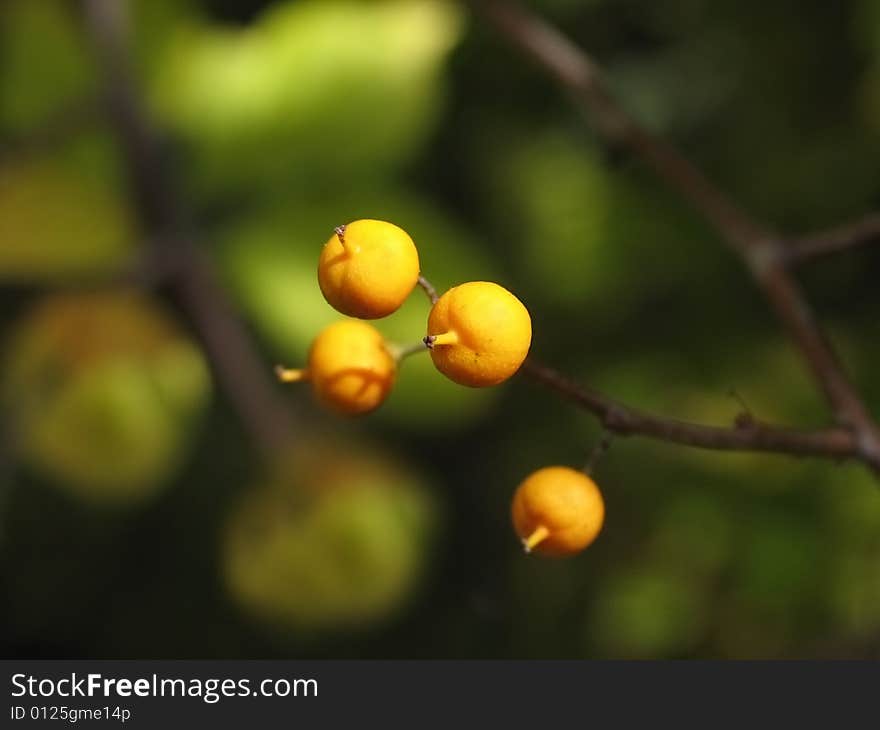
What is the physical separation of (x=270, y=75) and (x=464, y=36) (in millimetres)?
191

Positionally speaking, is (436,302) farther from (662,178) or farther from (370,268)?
(662,178)

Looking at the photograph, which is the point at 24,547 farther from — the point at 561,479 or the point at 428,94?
the point at 561,479

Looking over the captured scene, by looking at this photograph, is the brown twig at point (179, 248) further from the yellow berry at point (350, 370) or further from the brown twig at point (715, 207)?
the yellow berry at point (350, 370)

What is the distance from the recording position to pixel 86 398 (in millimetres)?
988

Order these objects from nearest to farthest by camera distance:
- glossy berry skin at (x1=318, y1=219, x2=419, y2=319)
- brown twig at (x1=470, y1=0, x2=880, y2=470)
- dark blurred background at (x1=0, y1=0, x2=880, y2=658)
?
1. glossy berry skin at (x1=318, y1=219, x2=419, y2=319)
2. brown twig at (x1=470, y1=0, x2=880, y2=470)
3. dark blurred background at (x1=0, y1=0, x2=880, y2=658)

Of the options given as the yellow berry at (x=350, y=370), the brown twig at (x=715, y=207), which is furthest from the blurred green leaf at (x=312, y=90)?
the yellow berry at (x=350, y=370)

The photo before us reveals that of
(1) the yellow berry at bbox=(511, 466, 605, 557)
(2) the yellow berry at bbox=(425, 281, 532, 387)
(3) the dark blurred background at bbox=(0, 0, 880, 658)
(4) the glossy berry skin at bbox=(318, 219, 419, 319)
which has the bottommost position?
(1) the yellow berry at bbox=(511, 466, 605, 557)

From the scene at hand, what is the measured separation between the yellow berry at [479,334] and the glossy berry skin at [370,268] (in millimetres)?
21

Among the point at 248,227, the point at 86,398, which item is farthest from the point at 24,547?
the point at 248,227

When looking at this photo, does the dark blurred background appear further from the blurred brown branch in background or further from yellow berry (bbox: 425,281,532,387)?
yellow berry (bbox: 425,281,532,387)

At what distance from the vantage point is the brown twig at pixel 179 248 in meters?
1.01

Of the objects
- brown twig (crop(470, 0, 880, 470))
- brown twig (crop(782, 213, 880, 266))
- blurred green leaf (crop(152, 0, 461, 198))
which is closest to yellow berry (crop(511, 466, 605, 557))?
brown twig (crop(470, 0, 880, 470))

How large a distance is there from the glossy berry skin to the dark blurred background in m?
0.52

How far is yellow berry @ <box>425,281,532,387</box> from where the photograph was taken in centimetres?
45
